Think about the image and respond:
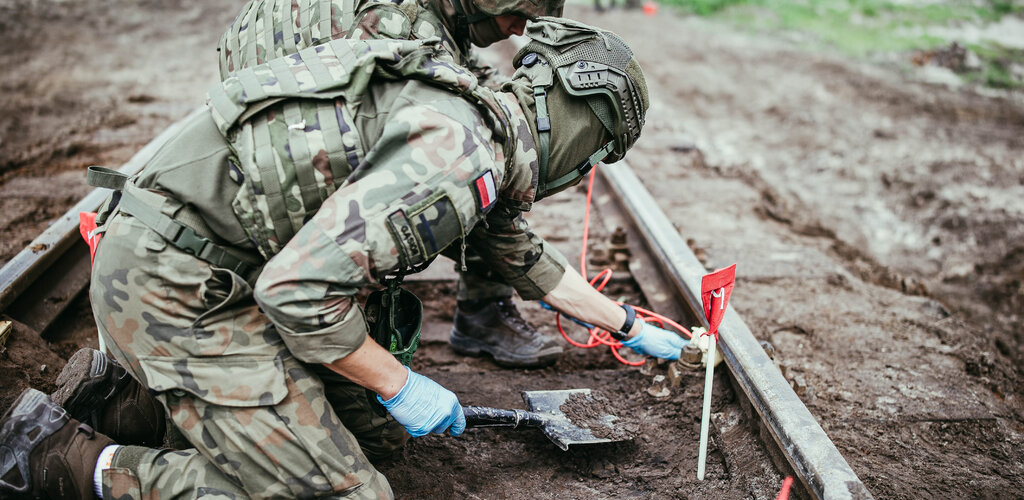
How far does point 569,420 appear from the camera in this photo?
268cm

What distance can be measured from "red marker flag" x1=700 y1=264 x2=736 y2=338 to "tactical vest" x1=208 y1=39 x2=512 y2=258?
1017 mm

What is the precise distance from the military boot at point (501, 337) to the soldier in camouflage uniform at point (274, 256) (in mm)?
1042

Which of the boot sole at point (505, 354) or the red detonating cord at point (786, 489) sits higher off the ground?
the red detonating cord at point (786, 489)

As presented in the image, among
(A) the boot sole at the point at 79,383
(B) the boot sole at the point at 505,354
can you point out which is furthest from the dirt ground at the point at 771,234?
(A) the boot sole at the point at 79,383

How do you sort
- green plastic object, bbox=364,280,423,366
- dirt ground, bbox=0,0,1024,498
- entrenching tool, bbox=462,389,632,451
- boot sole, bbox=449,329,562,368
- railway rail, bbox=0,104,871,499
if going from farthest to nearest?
boot sole, bbox=449,329,562,368
dirt ground, bbox=0,0,1024,498
entrenching tool, bbox=462,389,632,451
green plastic object, bbox=364,280,423,366
railway rail, bbox=0,104,871,499

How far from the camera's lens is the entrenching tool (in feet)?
8.30

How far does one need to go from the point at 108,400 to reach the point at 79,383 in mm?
136

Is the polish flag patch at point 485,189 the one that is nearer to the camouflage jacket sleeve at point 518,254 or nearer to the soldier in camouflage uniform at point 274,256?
the soldier in camouflage uniform at point 274,256

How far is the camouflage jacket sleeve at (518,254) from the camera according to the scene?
2.74 metres

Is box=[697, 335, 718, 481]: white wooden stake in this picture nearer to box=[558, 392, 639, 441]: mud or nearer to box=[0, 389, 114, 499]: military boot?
box=[558, 392, 639, 441]: mud

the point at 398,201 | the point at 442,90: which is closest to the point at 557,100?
the point at 442,90

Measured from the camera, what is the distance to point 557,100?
2.37 meters

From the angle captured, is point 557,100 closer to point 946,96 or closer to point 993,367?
point 993,367

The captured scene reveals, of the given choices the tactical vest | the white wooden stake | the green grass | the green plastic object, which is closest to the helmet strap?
the tactical vest
